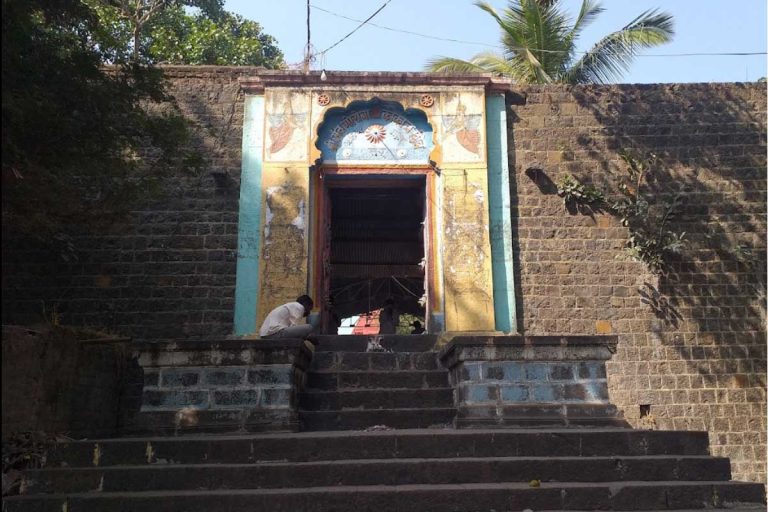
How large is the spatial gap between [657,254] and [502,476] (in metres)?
5.36

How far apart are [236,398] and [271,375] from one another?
13.4 inches

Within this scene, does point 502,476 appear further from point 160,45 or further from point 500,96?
point 160,45

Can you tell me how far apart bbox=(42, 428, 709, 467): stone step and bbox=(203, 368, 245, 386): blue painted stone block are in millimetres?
703

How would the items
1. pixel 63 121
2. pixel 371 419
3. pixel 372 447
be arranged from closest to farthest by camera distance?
pixel 372 447 → pixel 63 121 → pixel 371 419

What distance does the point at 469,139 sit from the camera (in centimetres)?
915

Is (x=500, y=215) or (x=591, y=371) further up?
(x=500, y=215)

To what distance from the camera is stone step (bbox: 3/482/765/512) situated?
157 inches

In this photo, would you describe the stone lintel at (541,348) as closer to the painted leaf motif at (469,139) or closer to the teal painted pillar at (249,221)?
the teal painted pillar at (249,221)

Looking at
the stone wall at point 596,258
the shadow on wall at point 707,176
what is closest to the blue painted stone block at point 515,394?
the stone wall at point 596,258

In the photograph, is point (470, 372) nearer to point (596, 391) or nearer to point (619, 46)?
point (596, 391)

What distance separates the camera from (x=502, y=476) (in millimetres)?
4359

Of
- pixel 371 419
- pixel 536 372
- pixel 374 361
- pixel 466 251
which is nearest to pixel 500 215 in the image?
pixel 466 251

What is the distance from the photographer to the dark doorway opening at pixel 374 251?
A: 1312cm

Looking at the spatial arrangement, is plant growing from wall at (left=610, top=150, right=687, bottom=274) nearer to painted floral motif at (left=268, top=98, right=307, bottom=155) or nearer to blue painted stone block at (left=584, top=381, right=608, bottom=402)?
blue painted stone block at (left=584, top=381, right=608, bottom=402)
